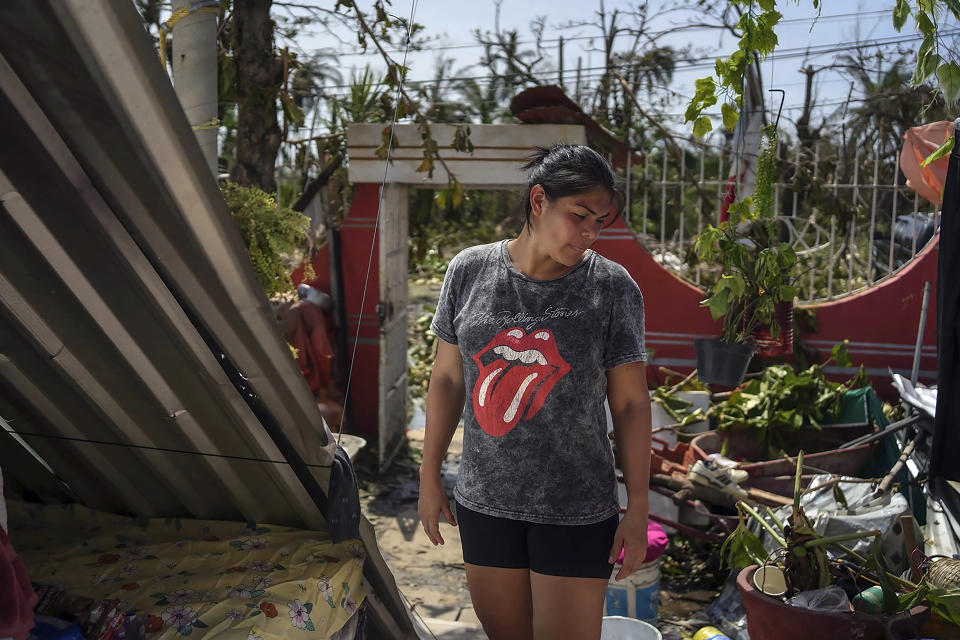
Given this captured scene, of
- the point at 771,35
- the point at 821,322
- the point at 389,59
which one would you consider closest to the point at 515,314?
the point at 771,35

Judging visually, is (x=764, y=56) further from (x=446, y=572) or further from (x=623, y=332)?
(x=446, y=572)

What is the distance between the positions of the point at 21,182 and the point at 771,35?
2.35 meters

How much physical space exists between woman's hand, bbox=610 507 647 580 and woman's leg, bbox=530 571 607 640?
0.08 m

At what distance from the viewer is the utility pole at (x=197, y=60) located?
128 inches

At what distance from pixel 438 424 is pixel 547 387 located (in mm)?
419

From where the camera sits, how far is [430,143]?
5691 mm

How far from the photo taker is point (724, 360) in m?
4.38

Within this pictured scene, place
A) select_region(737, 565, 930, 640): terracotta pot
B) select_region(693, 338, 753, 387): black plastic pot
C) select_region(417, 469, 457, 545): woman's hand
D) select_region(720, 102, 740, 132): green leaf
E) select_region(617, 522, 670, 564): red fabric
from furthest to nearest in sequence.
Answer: select_region(693, 338, 753, 387): black plastic pot < select_region(617, 522, 670, 564): red fabric < select_region(720, 102, 740, 132): green leaf < select_region(737, 565, 930, 640): terracotta pot < select_region(417, 469, 457, 545): woman's hand

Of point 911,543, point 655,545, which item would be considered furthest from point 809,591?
point 655,545

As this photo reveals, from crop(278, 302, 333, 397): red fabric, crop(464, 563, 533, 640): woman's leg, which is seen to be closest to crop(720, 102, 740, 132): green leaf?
crop(464, 563, 533, 640): woman's leg

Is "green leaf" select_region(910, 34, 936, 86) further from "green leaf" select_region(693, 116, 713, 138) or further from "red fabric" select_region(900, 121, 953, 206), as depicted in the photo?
"red fabric" select_region(900, 121, 953, 206)

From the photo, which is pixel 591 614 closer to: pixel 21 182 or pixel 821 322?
pixel 21 182

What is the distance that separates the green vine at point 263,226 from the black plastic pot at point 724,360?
209 cm

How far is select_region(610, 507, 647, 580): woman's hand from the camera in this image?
7.42 ft
